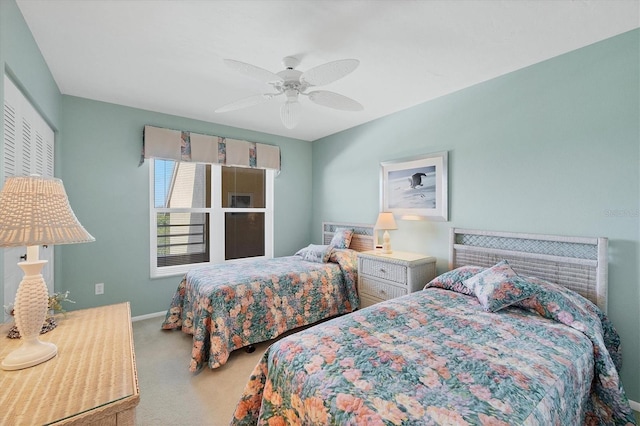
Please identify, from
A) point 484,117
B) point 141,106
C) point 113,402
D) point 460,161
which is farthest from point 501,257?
point 141,106

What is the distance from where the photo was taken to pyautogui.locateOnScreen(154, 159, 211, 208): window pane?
363cm

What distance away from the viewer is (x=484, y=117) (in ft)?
8.66

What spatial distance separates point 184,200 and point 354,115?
2505 millimetres

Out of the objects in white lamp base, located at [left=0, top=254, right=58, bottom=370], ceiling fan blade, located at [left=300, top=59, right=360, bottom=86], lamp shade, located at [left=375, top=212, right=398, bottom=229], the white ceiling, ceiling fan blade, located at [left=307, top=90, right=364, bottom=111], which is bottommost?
white lamp base, located at [left=0, top=254, right=58, bottom=370]

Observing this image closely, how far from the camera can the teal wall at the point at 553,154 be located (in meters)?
Answer: 1.90

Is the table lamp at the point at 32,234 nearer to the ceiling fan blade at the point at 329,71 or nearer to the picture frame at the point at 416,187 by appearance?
the ceiling fan blade at the point at 329,71

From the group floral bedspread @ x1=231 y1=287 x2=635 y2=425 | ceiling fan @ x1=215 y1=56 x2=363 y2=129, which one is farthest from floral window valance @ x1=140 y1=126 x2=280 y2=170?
floral bedspread @ x1=231 y1=287 x2=635 y2=425

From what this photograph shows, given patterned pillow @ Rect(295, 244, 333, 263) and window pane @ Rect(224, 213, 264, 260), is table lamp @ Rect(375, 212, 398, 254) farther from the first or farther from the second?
window pane @ Rect(224, 213, 264, 260)

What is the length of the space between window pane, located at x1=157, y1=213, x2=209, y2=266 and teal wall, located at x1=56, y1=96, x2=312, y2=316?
25 centimetres

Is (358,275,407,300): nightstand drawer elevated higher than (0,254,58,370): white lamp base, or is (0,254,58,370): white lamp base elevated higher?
(0,254,58,370): white lamp base

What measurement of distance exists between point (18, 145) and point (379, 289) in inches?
122

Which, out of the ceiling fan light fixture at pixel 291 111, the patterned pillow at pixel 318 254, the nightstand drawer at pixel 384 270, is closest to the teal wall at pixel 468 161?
the nightstand drawer at pixel 384 270

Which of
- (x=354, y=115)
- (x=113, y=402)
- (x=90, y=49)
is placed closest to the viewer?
(x=113, y=402)

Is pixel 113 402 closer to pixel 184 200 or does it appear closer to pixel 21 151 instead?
pixel 21 151
